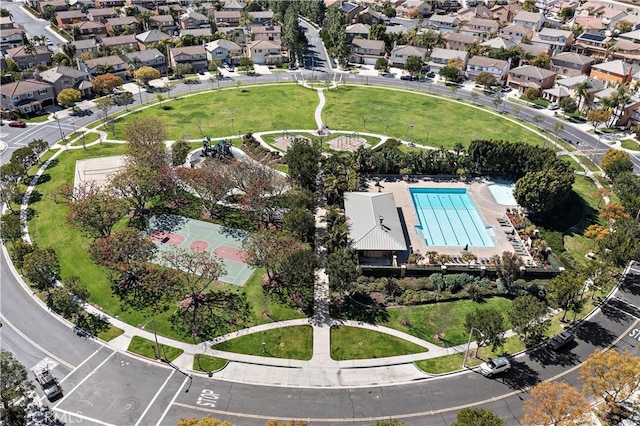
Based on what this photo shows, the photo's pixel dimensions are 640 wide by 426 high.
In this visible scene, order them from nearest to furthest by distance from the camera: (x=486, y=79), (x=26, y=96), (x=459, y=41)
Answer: (x=26, y=96) < (x=486, y=79) < (x=459, y=41)

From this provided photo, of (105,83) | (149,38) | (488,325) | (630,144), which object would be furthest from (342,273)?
(149,38)

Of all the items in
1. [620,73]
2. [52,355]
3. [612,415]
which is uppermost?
[620,73]

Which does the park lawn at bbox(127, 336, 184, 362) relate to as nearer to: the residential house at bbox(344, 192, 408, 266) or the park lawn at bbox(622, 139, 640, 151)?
the residential house at bbox(344, 192, 408, 266)

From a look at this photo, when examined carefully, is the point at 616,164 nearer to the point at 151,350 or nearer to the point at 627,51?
the point at 151,350

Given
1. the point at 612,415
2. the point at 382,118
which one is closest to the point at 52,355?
the point at 612,415

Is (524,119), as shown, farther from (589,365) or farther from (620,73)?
(589,365)

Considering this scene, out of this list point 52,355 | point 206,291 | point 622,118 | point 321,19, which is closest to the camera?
point 52,355
